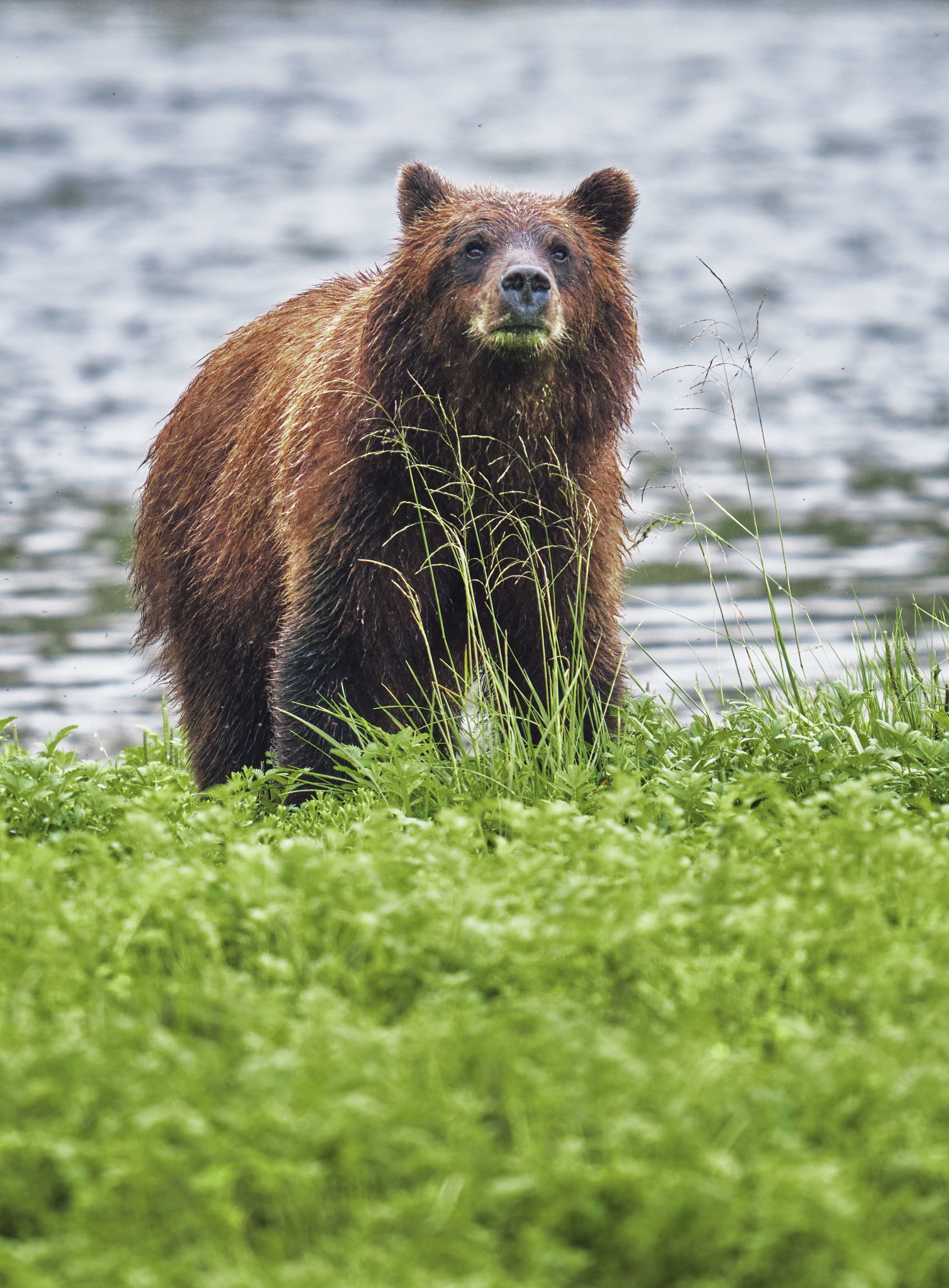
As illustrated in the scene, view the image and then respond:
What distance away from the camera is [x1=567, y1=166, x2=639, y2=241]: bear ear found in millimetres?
6039

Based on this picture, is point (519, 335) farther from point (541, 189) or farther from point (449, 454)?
point (541, 189)

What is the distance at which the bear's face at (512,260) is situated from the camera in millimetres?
5312

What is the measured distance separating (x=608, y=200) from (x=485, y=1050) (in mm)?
3756

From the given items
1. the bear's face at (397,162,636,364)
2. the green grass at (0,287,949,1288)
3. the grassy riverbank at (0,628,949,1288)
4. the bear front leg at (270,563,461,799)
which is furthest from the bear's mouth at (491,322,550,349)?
the grassy riverbank at (0,628,949,1288)

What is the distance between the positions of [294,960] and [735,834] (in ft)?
4.11

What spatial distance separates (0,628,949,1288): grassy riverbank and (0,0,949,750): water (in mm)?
2105

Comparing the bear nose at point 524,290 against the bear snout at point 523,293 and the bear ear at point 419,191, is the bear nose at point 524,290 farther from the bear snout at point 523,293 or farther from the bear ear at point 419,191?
the bear ear at point 419,191

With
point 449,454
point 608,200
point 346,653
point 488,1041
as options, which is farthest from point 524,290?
point 488,1041

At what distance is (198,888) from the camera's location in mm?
3824

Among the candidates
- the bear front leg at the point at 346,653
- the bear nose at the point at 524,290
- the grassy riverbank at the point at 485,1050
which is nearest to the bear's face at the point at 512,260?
the bear nose at the point at 524,290

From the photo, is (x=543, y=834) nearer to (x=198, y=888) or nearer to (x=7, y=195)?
(x=198, y=888)

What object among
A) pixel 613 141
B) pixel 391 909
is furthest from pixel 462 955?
pixel 613 141

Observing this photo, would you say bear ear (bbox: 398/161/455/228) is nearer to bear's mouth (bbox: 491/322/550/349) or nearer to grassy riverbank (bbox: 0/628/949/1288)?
bear's mouth (bbox: 491/322/550/349)

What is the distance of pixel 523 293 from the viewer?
526 cm
